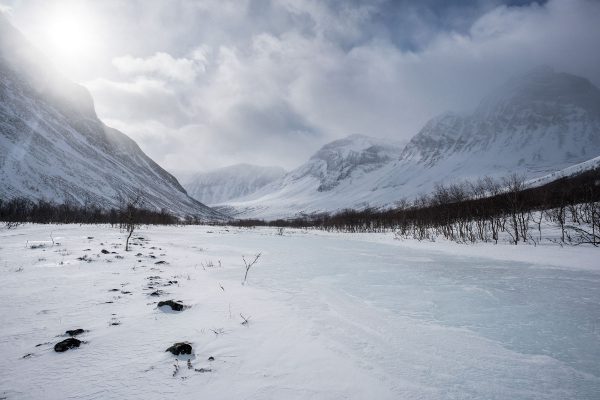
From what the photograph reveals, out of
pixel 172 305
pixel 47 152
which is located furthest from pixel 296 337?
pixel 47 152

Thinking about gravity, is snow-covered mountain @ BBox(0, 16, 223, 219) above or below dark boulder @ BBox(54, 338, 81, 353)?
above

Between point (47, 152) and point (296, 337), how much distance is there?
566ft

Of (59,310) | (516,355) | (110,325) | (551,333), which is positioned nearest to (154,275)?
(59,310)

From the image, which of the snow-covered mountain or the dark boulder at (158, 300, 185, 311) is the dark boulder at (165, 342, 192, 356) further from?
the snow-covered mountain

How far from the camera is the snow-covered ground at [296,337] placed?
11.3 feet

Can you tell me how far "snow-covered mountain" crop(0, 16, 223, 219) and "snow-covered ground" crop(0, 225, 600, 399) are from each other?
12402cm

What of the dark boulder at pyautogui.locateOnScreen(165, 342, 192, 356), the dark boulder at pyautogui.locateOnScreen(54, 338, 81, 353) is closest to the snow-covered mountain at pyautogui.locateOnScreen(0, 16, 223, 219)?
the dark boulder at pyautogui.locateOnScreen(54, 338, 81, 353)

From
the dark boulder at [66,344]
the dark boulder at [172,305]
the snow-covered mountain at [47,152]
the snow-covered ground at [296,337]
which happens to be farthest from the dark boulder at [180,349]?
the snow-covered mountain at [47,152]

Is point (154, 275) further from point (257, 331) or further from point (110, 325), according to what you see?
point (257, 331)

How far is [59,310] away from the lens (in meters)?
5.68

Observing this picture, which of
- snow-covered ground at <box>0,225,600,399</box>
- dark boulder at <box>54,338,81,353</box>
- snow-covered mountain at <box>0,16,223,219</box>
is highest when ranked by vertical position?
snow-covered mountain at <box>0,16,223,219</box>

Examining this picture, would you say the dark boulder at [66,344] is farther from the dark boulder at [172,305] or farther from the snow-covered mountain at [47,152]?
the snow-covered mountain at [47,152]

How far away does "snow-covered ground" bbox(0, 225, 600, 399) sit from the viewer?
11.3ft

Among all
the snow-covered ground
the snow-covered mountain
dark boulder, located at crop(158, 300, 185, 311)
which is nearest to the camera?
the snow-covered ground
